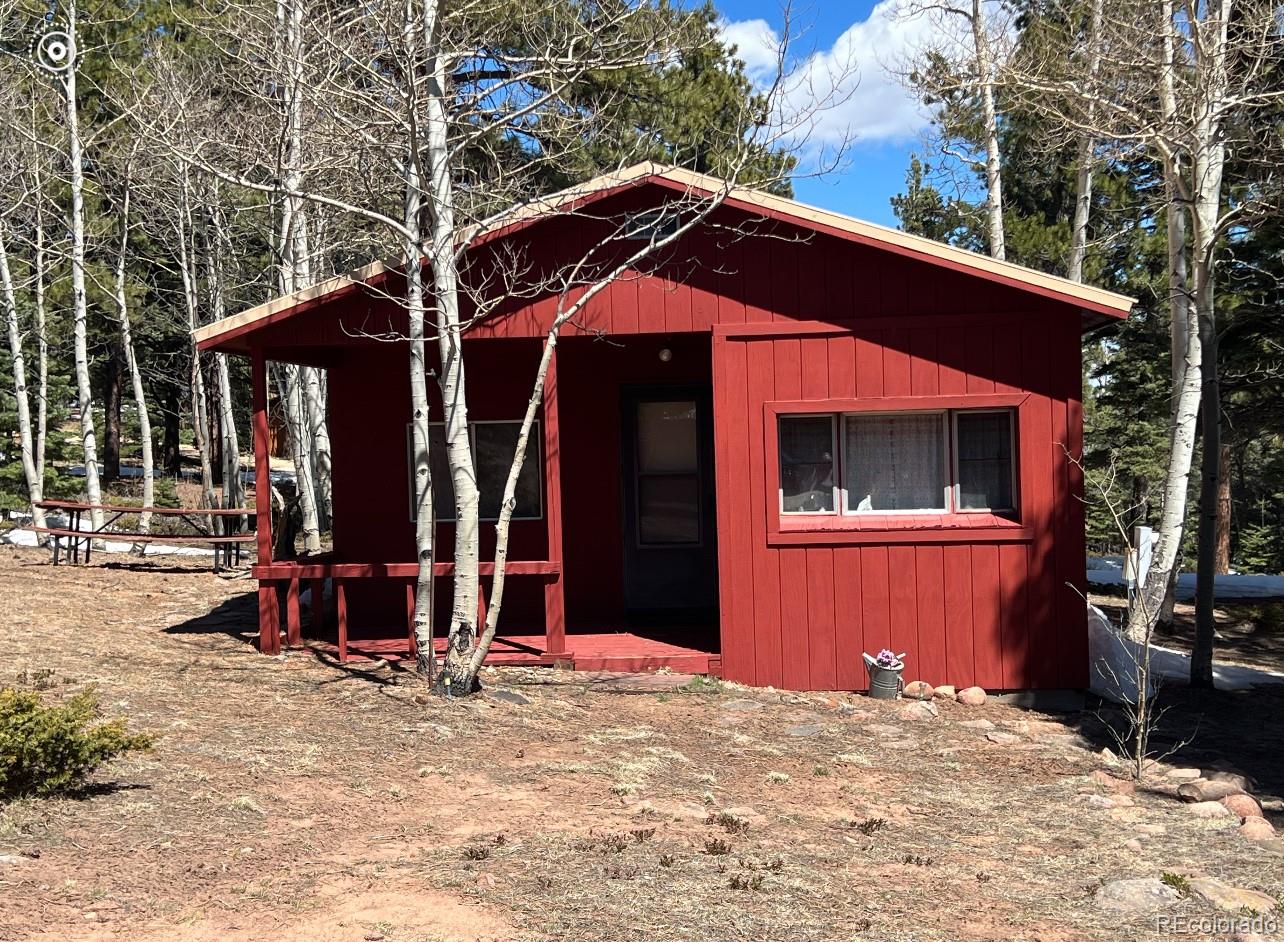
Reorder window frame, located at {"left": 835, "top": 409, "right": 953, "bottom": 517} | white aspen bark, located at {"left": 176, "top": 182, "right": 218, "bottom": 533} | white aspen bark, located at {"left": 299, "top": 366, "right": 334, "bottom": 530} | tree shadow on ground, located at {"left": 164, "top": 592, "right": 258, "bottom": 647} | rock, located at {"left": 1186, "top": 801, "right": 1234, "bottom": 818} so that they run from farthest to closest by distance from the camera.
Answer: white aspen bark, located at {"left": 176, "top": 182, "right": 218, "bottom": 533}, white aspen bark, located at {"left": 299, "top": 366, "right": 334, "bottom": 530}, tree shadow on ground, located at {"left": 164, "top": 592, "right": 258, "bottom": 647}, window frame, located at {"left": 835, "top": 409, "right": 953, "bottom": 517}, rock, located at {"left": 1186, "top": 801, "right": 1234, "bottom": 818}

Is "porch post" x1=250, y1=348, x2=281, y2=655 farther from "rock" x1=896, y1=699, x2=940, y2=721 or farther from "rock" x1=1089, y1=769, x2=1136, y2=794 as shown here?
"rock" x1=1089, y1=769, x2=1136, y2=794

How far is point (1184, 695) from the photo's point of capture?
31.7 feet

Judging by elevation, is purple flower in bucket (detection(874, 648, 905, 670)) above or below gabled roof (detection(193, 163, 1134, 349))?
below

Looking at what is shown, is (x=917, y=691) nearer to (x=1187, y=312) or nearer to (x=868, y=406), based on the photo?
(x=868, y=406)

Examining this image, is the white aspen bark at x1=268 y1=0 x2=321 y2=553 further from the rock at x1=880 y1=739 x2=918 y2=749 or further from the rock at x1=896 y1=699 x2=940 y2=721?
the rock at x1=896 y1=699 x2=940 y2=721

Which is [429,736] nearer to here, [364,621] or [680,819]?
[680,819]

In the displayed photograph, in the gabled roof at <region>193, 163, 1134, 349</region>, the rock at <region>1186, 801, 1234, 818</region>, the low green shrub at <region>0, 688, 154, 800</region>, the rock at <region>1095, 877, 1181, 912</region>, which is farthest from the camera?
the gabled roof at <region>193, 163, 1134, 349</region>

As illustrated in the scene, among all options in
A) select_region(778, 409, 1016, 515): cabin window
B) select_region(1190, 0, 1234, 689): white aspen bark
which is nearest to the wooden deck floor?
select_region(778, 409, 1016, 515): cabin window

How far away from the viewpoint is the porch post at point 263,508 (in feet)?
30.1

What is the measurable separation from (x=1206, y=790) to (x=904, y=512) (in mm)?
3244

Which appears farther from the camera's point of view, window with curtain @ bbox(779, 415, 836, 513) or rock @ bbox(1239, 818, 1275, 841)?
window with curtain @ bbox(779, 415, 836, 513)

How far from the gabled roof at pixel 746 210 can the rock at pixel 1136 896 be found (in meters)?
4.81

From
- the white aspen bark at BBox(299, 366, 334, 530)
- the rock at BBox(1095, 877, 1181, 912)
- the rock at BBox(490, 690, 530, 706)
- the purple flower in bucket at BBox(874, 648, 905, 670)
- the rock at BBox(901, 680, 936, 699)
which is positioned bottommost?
the rock at BBox(1095, 877, 1181, 912)

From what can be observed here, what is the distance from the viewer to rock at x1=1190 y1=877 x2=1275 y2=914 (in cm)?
461
